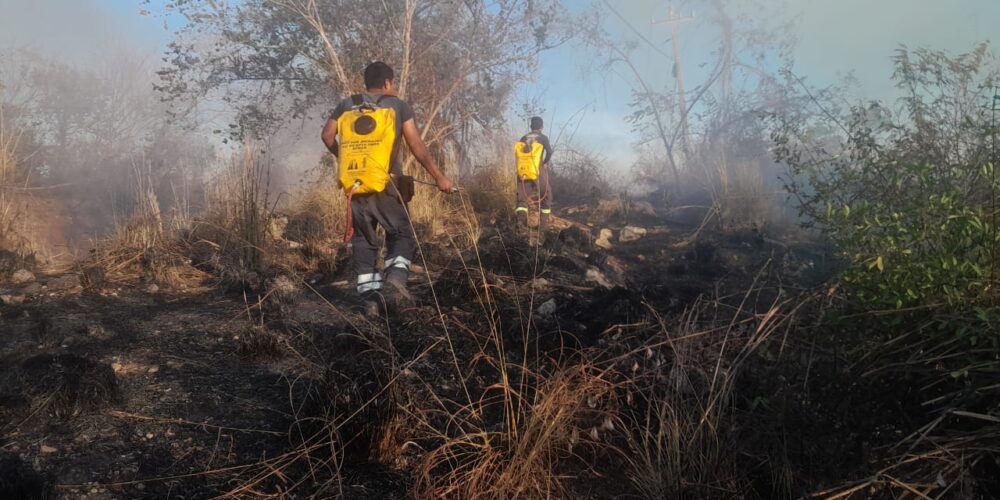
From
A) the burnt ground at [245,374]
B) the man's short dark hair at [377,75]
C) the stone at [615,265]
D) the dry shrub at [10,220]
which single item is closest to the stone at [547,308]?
the burnt ground at [245,374]

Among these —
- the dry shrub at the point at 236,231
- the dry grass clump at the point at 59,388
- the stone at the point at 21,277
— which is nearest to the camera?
the dry grass clump at the point at 59,388

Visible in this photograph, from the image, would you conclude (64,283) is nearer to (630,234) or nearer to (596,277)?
(596,277)

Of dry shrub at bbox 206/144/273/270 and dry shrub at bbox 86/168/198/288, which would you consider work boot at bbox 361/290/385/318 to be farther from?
dry shrub at bbox 86/168/198/288

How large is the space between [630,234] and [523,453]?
638cm

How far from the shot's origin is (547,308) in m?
3.64

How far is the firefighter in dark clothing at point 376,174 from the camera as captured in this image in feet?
12.7

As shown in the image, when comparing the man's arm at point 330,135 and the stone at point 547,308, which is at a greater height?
the man's arm at point 330,135

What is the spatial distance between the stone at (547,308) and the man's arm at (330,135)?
1.84 meters

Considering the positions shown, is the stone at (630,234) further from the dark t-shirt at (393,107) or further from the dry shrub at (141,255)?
the dry shrub at (141,255)

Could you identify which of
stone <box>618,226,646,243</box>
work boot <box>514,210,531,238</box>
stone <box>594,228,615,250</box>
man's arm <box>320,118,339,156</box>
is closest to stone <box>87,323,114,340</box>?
man's arm <box>320,118,339,156</box>

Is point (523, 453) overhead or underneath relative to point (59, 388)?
underneath

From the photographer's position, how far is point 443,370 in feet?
9.02

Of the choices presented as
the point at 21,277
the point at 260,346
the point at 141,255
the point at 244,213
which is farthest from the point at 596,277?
→ the point at 21,277

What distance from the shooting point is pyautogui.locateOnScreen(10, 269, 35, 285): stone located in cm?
451
